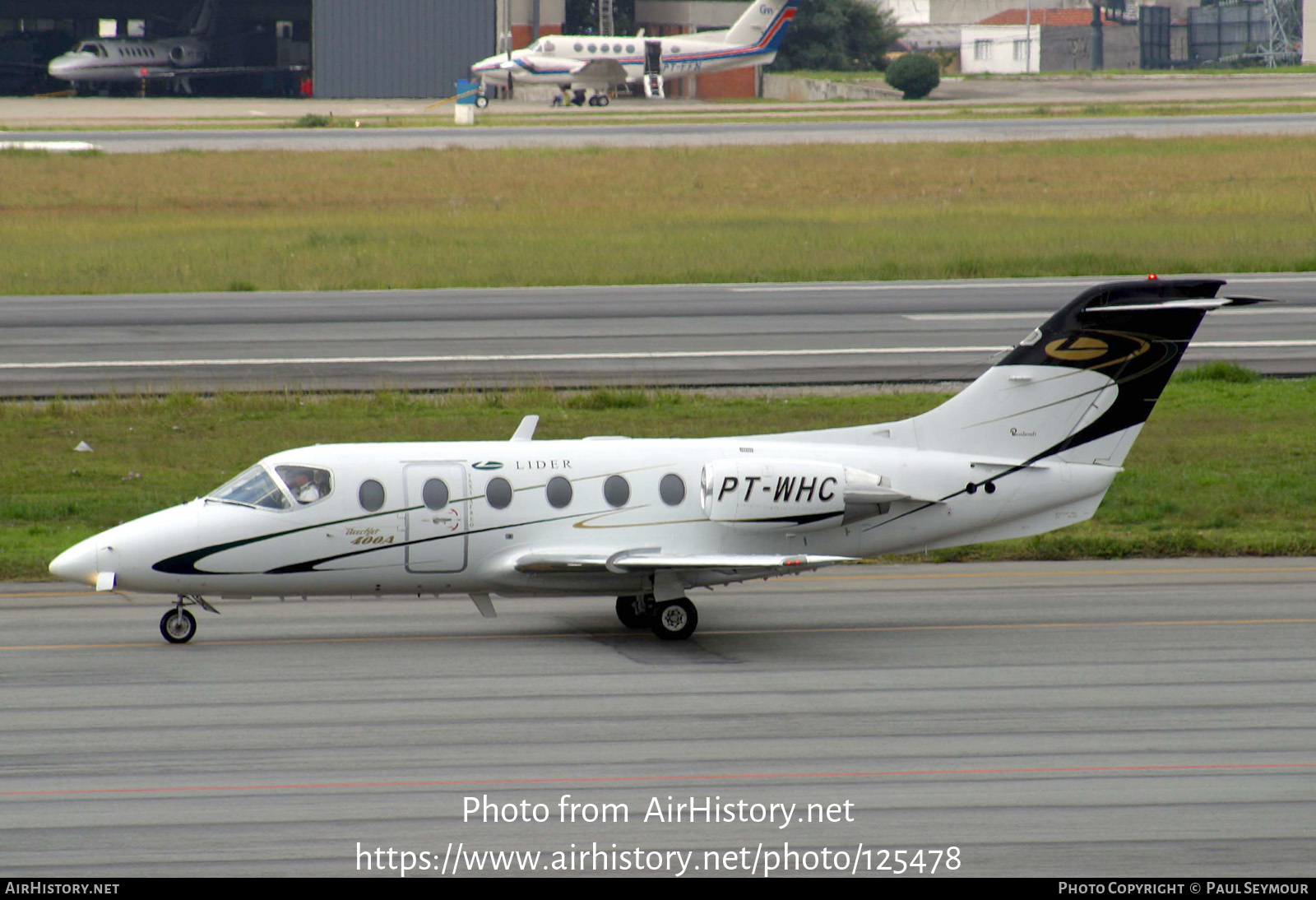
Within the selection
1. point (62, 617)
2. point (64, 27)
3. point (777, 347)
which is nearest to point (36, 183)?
point (777, 347)

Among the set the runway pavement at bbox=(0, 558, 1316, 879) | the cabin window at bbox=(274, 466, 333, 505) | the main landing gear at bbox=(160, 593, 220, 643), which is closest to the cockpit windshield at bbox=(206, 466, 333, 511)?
the cabin window at bbox=(274, 466, 333, 505)

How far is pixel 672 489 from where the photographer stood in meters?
17.4

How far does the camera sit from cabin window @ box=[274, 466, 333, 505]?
16938 mm

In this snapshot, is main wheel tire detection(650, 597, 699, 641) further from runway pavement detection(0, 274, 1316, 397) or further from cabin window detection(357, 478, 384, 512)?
runway pavement detection(0, 274, 1316, 397)

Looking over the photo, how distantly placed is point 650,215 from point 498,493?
47.7 meters

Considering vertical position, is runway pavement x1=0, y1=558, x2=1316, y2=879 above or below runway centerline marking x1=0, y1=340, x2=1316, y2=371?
below

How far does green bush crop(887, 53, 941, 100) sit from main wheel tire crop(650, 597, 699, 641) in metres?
114

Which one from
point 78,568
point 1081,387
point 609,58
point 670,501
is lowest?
point 78,568

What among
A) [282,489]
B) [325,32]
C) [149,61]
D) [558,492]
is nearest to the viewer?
[282,489]

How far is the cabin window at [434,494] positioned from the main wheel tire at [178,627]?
3259mm

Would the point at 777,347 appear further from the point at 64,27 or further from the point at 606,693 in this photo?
the point at 64,27

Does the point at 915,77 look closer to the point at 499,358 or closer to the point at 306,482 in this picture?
the point at 499,358

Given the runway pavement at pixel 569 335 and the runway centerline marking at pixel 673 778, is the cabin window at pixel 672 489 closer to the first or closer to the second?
the runway centerline marking at pixel 673 778

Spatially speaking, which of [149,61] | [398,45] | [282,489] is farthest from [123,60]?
[282,489]
